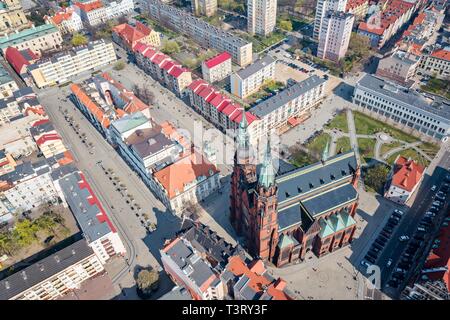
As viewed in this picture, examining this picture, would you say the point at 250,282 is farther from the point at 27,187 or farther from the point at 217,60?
the point at 217,60

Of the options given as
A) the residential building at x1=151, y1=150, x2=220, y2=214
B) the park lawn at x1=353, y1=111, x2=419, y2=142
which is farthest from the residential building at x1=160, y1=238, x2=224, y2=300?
the park lawn at x1=353, y1=111, x2=419, y2=142

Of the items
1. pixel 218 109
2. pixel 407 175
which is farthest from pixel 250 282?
pixel 218 109

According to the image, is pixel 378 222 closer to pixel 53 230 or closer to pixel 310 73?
pixel 310 73

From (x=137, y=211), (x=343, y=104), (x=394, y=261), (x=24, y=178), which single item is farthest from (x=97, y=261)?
(x=343, y=104)

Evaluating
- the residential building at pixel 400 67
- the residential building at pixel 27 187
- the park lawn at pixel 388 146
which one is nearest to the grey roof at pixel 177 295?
the residential building at pixel 27 187

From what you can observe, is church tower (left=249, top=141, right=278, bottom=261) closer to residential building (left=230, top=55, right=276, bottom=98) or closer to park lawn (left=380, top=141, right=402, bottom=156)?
park lawn (left=380, top=141, right=402, bottom=156)
